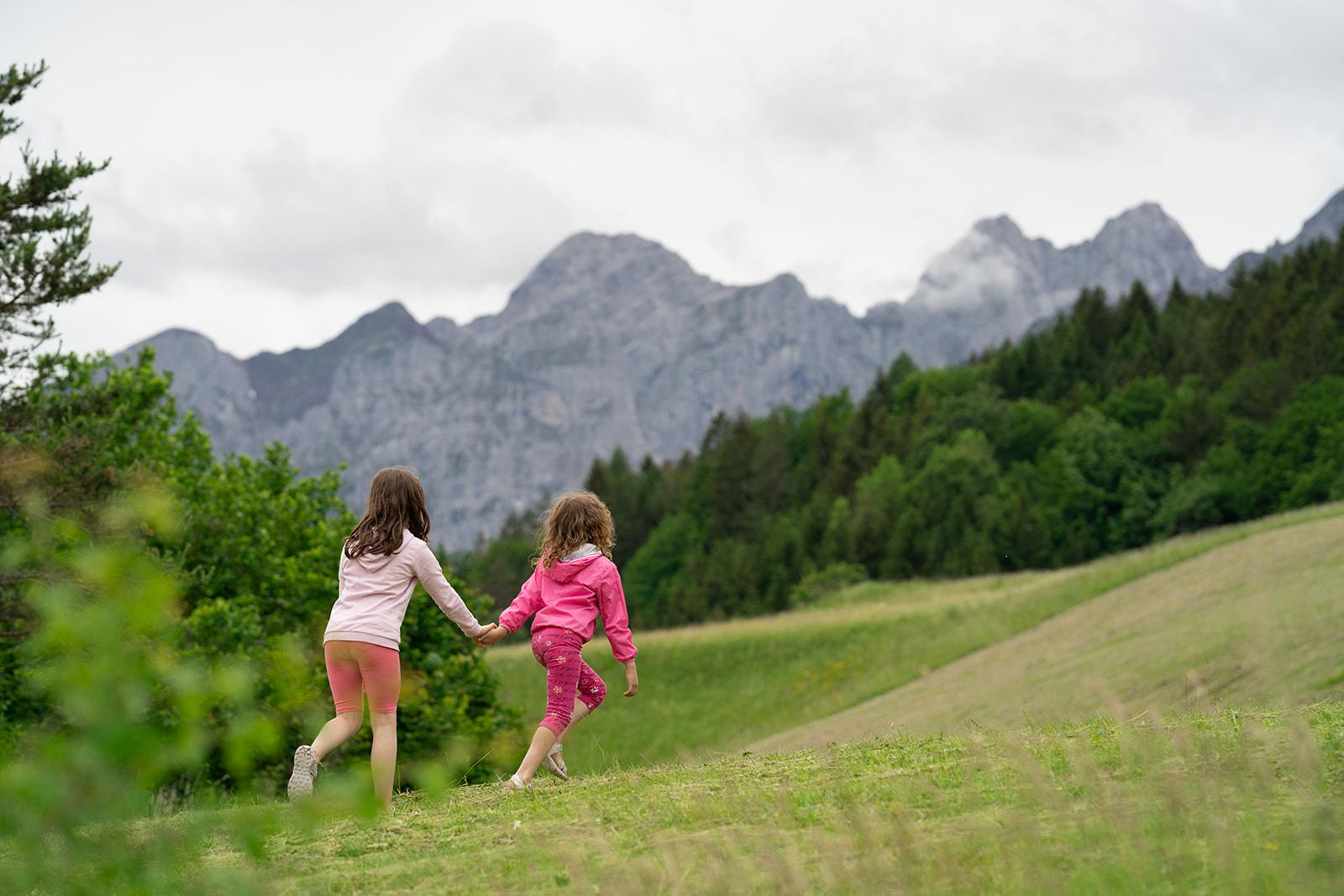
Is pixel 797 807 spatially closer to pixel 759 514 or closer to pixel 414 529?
pixel 414 529

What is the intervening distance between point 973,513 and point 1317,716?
8263 cm

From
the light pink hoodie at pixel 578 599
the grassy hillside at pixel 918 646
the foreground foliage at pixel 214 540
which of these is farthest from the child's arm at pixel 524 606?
the grassy hillside at pixel 918 646

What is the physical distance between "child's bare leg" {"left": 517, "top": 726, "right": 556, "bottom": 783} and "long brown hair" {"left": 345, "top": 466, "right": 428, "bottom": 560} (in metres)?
1.48

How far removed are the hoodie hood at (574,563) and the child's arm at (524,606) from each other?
0.13m

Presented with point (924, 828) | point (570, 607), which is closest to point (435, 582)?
point (570, 607)

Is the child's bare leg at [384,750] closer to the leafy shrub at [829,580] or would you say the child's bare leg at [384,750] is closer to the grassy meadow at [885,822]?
the grassy meadow at [885,822]

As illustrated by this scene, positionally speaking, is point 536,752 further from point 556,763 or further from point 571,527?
point 571,527

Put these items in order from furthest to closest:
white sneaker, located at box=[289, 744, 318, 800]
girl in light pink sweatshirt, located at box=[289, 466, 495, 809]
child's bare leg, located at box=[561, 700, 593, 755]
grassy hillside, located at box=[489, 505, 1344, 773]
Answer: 1. grassy hillside, located at box=[489, 505, 1344, 773]
2. child's bare leg, located at box=[561, 700, 593, 755]
3. girl in light pink sweatshirt, located at box=[289, 466, 495, 809]
4. white sneaker, located at box=[289, 744, 318, 800]

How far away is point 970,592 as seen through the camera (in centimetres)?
5047

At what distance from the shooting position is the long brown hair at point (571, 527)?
7754mm

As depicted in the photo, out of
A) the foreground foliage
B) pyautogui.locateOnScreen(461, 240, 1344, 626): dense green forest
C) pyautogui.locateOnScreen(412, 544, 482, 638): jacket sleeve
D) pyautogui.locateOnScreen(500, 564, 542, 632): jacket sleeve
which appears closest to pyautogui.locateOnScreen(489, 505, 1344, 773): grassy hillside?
the foreground foliage

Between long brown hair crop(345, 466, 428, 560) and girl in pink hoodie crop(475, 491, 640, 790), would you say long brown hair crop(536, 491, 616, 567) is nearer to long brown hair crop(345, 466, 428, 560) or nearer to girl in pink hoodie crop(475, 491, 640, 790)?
girl in pink hoodie crop(475, 491, 640, 790)

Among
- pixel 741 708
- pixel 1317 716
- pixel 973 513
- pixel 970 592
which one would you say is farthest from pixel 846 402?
pixel 1317 716

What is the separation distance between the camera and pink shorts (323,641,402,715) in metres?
7.14
